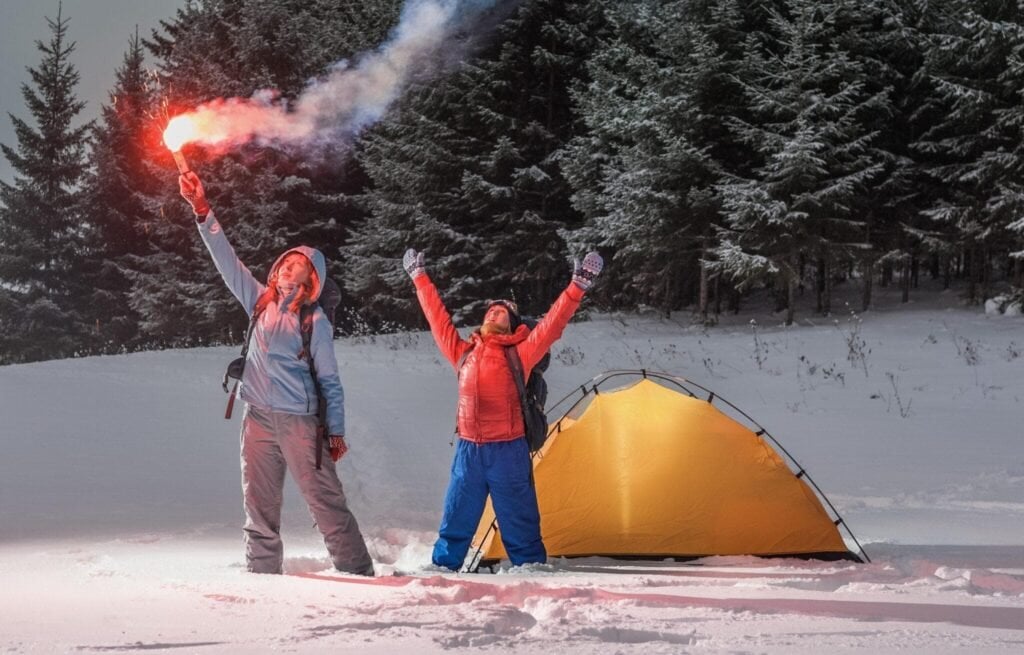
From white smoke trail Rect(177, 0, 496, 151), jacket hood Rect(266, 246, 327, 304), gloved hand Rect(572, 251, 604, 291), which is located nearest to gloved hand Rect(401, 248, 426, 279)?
jacket hood Rect(266, 246, 327, 304)

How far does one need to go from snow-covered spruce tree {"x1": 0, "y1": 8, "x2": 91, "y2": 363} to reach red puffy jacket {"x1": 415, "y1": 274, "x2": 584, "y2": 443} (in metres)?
33.8

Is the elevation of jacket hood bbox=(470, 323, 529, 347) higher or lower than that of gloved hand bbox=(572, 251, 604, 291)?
lower

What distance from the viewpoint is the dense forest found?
18.3 metres

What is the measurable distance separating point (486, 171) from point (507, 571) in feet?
59.5

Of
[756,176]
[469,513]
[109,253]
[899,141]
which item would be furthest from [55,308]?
[469,513]

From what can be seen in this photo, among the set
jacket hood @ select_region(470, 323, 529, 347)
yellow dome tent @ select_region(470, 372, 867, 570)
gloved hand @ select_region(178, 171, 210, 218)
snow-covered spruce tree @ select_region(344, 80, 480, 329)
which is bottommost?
yellow dome tent @ select_region(470, 372, 867, 570)

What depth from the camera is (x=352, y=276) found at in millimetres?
24828

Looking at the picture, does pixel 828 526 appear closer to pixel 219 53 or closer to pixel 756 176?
pixel 756 176

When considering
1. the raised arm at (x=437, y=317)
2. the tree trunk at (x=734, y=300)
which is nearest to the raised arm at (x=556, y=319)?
the raised arm at (x=437, y=317)

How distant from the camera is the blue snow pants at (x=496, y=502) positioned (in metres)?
6.28

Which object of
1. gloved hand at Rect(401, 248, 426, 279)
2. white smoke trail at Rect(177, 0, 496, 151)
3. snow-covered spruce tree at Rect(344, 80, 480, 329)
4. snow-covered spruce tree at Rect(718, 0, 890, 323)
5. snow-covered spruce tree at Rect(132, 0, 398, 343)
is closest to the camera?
gloved hand at Rect(401, 248, 426, 279)

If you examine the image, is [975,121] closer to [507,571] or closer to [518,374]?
[518,374]

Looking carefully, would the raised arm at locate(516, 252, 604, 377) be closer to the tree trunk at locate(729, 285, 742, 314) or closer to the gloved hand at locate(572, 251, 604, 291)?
the gloved hand at locate(572, 251, 604, 291)

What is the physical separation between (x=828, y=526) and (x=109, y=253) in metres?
35.1
